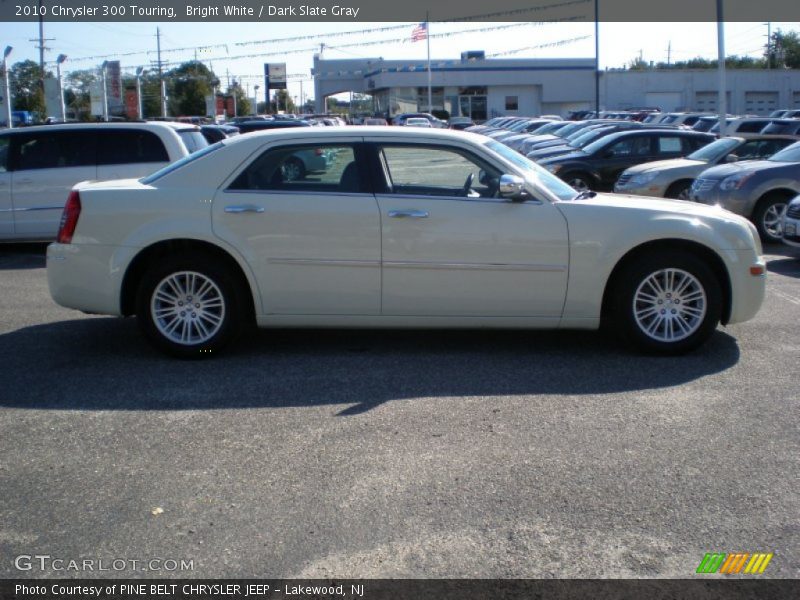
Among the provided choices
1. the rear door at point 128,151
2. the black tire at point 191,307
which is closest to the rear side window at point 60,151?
the rear door at point 128,151

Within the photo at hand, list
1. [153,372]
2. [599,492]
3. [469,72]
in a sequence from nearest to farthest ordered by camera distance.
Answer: [599,492] → [153,372] → [469,72]

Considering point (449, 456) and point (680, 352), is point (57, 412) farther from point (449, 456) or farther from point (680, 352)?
point (680, 352)

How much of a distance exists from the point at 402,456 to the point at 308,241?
7.35ft

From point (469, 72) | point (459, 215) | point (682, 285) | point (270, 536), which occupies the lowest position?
point (270, 536)

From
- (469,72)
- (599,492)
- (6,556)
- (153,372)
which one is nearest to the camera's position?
(6,556)

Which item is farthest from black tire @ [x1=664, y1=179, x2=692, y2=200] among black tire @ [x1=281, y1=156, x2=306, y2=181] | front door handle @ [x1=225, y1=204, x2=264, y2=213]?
front door handle @ [x1=225, y1=204, x2=264, y2=213]

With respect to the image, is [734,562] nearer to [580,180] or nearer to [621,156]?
[580,180]

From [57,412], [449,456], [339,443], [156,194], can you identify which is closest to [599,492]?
[449,456]

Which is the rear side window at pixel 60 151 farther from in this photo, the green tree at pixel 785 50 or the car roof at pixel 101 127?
the green tree at pixel 785 50

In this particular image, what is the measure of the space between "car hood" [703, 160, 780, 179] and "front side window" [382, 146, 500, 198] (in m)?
7.93

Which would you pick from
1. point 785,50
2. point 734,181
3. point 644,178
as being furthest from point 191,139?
point 785,50

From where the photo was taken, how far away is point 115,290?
263 inches

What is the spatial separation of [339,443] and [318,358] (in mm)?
1814

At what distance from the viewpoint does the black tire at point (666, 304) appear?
664 cm
